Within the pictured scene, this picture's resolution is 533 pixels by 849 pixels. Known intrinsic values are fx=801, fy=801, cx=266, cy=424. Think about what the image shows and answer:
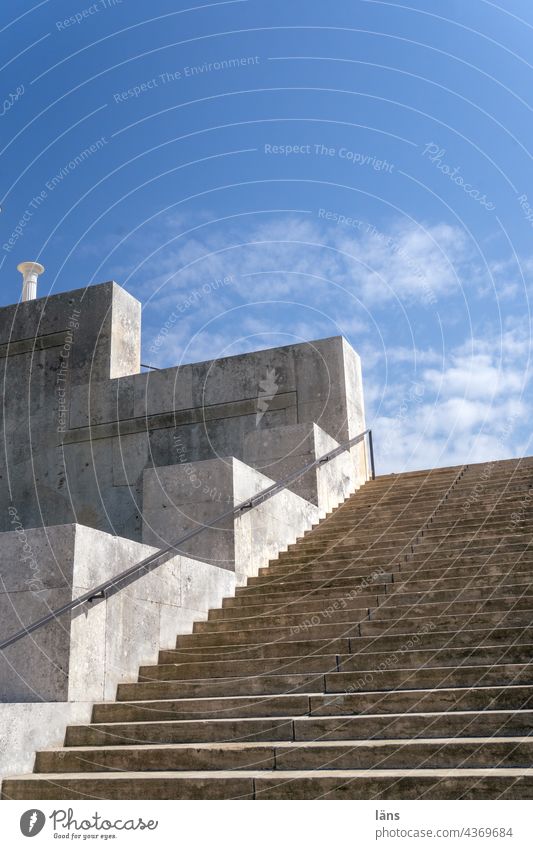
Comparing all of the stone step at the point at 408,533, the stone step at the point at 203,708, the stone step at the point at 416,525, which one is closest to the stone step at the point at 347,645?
the stone step at the point at 203,708

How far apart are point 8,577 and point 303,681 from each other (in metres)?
2.64

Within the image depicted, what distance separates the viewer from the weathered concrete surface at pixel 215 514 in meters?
9.52

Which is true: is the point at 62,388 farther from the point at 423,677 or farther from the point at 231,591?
the point at 423,677

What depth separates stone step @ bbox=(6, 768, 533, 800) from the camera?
423 cm

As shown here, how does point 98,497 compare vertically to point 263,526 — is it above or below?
above

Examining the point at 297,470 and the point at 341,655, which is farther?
the point at 297,470

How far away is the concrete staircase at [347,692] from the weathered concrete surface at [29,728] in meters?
0.11

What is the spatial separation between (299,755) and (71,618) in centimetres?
233

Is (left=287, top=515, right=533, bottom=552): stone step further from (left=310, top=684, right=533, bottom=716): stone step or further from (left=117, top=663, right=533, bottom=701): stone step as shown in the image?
(left=310, top=684, right=533, bottom=716): stone step

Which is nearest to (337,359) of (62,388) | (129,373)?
(129,373)

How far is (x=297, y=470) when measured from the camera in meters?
11.8

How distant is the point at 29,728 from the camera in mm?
5824

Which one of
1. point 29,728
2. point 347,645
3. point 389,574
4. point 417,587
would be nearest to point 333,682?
point 347,645

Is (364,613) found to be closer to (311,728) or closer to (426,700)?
(426,700)
